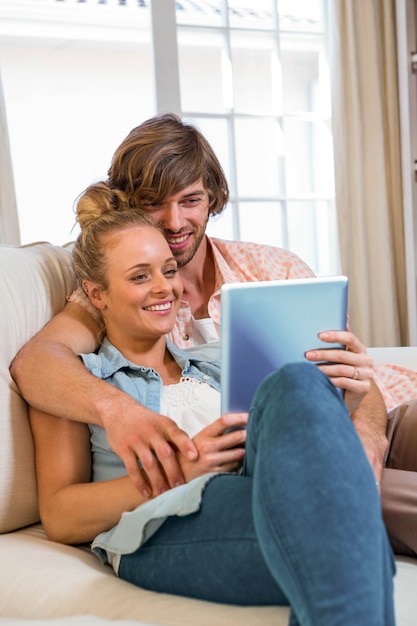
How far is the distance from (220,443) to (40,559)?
345 millimetres

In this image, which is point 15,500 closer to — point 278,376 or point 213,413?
point 213,413

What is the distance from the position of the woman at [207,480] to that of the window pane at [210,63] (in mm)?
2063

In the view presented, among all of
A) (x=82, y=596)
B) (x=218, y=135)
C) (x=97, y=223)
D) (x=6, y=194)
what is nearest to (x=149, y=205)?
(x=97, y=223)

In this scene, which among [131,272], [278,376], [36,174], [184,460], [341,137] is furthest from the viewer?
[36,174]

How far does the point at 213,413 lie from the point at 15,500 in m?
0.39

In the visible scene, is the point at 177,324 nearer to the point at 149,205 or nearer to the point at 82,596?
the point at 149,205

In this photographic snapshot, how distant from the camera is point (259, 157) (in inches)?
160

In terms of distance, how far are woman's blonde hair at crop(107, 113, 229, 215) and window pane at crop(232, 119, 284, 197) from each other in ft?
6.92

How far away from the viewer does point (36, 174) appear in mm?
8453

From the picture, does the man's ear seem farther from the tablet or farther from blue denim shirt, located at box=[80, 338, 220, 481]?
the tablet

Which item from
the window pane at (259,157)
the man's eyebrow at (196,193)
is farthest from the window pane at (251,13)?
the man's eyebrow at (196,193)

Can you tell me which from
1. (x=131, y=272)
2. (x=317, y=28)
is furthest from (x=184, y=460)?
(x=317, y=28)

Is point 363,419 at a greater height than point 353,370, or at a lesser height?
lesser

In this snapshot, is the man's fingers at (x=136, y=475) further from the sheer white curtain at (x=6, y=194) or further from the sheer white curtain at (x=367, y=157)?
the sheer white curtain at (x=367, y=157)
